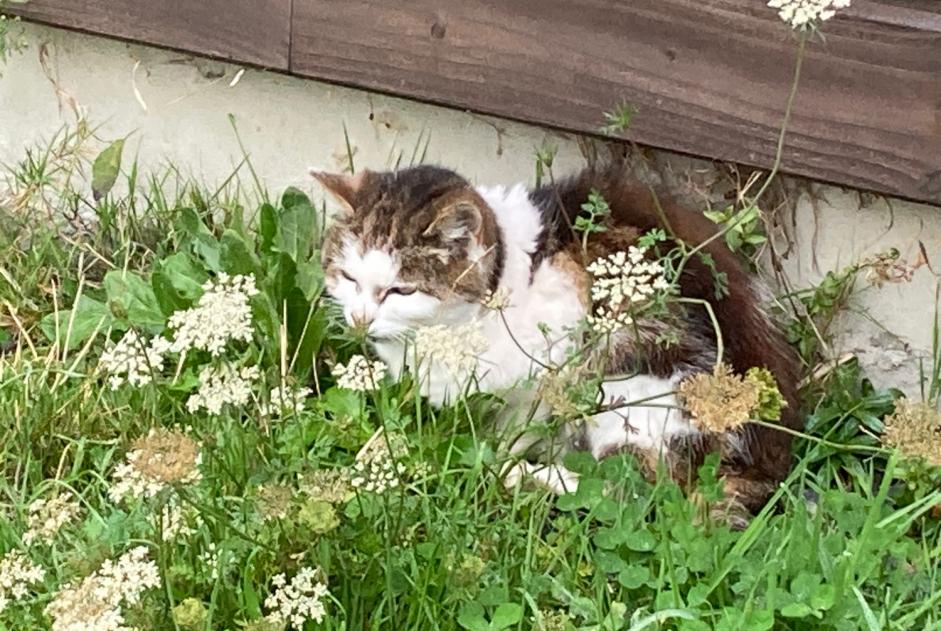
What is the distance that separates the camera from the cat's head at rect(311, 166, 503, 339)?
6.90 ft

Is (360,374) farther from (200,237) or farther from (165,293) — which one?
(200,237)

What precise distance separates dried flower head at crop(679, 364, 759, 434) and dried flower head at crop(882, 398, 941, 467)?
0.66 feet

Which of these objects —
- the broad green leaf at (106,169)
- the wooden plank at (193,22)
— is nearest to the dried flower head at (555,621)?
the wooden plank at (193,22)

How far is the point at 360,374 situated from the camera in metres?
1.58

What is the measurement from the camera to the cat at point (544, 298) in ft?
6.75

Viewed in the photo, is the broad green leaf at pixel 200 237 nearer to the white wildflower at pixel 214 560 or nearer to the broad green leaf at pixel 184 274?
the broad green leaf at pixel 184 274

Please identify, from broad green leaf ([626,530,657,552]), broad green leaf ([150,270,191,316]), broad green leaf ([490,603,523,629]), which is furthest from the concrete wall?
broad green leaf ([490,603,523,629])

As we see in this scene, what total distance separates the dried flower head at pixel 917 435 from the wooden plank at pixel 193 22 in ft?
4.94

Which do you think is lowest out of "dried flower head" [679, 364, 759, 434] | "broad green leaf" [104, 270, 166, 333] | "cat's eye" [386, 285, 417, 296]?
"broad green leaf" [104, 270, 166, 333]

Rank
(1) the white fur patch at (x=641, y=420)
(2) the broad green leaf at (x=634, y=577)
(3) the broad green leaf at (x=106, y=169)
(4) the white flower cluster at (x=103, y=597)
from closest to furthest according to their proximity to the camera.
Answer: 1. (4) the white flower cluster at (x=103, y=597)
2. (2) the broad green leaf at (x=634, y=577)
3. (1) the white fur patch at (x=641, y=420)
4. (3) the broad green leaf at (x=106, y=169)

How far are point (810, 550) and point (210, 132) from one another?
166 centimetres

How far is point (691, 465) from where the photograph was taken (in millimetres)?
2023

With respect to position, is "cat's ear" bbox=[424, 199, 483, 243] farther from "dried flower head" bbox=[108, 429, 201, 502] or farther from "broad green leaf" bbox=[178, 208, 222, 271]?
"dried flower head" bbox=[108, 429, 201, 502]

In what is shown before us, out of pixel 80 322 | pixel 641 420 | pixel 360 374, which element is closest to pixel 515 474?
pixel 641 420
